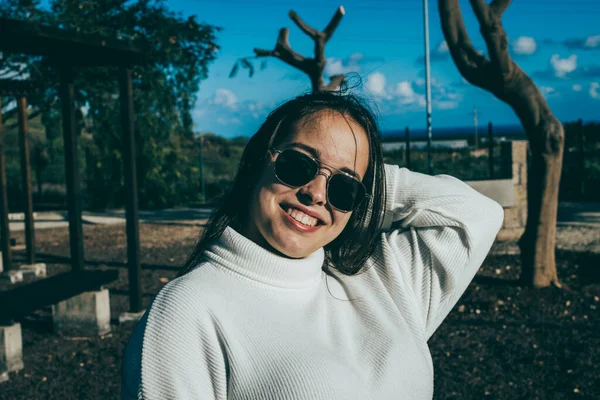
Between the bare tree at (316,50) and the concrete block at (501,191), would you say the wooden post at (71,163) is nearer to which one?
the bare tree at (316,50)

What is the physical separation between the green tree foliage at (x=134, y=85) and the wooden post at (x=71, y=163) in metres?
5.30

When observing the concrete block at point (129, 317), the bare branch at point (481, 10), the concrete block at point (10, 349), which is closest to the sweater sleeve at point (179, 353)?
the concrete block at point (10, 349)

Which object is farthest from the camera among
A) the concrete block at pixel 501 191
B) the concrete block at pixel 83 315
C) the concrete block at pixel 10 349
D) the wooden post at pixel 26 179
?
the concrete block at pixel 501 191

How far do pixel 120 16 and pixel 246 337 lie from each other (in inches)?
487

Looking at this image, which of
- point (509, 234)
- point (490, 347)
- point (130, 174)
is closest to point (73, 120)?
point (130, 174)

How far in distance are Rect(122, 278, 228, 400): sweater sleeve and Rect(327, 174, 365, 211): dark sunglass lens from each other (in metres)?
0.51

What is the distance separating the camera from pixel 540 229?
629 cm

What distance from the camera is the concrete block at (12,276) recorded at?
7.72 metres

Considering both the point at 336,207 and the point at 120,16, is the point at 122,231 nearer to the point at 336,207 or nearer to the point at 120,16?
the point at 120,16

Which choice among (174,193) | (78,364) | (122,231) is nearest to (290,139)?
(78,364)

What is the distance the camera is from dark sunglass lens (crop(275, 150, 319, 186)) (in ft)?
5.23

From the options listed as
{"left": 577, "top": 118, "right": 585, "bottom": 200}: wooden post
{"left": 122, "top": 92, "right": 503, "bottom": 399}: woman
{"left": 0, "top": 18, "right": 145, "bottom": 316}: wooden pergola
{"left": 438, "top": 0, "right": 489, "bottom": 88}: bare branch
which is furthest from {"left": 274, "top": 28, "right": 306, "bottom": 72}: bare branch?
{"left": 577, "top": 118, "right": 585, "bottom": 200}: wooden post

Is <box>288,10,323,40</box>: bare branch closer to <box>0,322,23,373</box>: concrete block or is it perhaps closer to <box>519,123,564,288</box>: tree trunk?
<box>519,123,564,288</box>: tree trunk

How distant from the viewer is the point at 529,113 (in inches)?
244
